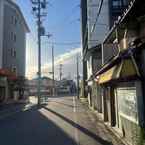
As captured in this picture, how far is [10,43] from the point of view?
4884 centimetres

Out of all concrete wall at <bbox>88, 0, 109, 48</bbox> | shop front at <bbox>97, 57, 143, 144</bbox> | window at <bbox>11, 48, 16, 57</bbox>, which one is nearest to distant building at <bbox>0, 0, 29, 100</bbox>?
window at <bbox>11, 48, 16, 57</bbox>

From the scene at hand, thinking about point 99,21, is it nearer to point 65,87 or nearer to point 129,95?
point 129,95

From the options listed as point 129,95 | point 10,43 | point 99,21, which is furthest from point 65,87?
point 129,95

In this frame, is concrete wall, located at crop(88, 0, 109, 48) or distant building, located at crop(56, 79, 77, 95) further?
distant building, located at crop(56, 79, 77, 95)

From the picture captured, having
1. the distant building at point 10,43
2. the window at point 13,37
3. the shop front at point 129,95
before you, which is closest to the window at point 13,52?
the distant building at point 10,43

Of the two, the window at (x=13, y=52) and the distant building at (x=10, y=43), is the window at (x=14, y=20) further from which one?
the window at (x=13, y=52)

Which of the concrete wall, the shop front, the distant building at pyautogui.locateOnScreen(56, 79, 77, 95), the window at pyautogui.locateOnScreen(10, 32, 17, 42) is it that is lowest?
the shop front

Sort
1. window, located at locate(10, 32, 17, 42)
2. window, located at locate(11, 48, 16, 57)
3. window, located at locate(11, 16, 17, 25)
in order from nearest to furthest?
window, located at locate(10, 32, 17, 42) → window, located at locate(11, 48, 16, 57) → window, located at locate(11, 16, 17, 25)

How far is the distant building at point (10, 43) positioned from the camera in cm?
4506

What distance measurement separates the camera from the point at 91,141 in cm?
1130

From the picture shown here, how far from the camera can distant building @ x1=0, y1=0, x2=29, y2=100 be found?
148 feet

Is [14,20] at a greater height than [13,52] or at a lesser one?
greater

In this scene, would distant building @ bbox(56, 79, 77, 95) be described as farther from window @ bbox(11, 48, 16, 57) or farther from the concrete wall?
the concrete wall

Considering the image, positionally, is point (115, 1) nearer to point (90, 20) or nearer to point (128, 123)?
point (90, 20)
